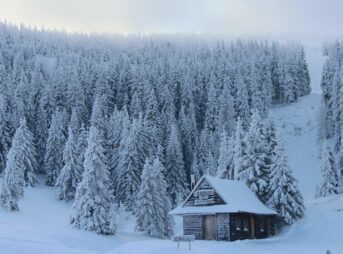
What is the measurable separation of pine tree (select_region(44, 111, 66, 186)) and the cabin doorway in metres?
38.1

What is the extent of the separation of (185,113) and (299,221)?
180ft

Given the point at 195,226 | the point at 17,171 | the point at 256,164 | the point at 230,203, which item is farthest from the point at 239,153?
the point at 17,171

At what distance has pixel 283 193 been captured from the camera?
175ft

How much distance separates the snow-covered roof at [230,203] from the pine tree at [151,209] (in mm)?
9632

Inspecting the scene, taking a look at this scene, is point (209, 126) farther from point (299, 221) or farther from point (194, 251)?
point (194, 251)

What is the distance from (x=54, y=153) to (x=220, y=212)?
4224 centimetres

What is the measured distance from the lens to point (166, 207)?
6141 cm

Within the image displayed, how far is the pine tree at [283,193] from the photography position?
5325cm

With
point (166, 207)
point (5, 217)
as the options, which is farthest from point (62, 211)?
point (166, 207)

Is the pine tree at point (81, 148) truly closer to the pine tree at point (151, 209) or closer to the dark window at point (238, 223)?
the pine tree at point (151, 209)

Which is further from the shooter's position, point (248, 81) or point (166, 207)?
point (248, 81)

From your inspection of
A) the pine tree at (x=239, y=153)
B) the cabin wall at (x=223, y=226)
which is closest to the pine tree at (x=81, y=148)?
the pine tree at (x=239, y=153)

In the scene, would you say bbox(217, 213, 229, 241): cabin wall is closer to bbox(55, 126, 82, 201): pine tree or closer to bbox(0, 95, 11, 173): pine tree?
bbox(55, 126, 82, 201): pine tree

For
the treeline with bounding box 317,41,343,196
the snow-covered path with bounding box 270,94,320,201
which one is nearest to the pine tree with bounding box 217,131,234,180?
the treeline with bounding box 317,41,343,196
